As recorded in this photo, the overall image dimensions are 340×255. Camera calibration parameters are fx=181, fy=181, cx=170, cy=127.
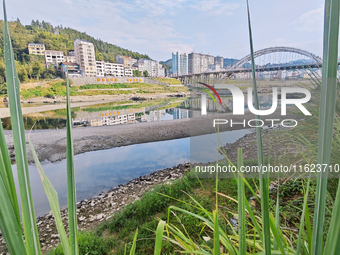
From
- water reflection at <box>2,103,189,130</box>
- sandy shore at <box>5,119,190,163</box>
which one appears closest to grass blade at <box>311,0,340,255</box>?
sandy shore at <box>5,119,190,163</box>

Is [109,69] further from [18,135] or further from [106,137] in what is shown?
[18,135]

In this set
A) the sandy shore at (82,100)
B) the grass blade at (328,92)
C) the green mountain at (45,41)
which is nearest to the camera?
the grass blade at (328,92)

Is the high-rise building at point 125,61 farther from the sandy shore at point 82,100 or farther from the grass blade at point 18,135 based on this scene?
the grass blade at point 18,135

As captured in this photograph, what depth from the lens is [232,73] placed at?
824 centimetres

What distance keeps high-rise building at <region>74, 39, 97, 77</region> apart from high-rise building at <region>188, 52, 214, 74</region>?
472 inches

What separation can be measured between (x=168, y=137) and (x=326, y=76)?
610 centimetres

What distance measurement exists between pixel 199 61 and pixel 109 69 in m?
13.2

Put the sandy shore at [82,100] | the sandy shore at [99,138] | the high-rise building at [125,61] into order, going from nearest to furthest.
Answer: the sandy shore at [99,138] → the sandy shore at [82,100] → the high-rise building at [125,61]

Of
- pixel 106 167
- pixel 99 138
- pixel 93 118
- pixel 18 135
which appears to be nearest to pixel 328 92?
pixel 18 135

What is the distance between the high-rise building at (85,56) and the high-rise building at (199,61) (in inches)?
472

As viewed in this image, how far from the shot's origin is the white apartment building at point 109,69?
24458 mm

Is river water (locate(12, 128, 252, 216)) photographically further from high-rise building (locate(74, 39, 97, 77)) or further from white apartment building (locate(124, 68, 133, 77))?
white apartment building (locate(124, 68, 133, 77))

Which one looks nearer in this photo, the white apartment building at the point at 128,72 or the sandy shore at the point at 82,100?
the sandy shore at the point at 82,100

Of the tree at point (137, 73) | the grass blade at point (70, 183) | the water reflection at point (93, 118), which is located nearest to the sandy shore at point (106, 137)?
the water reflection at point (93, 118)
